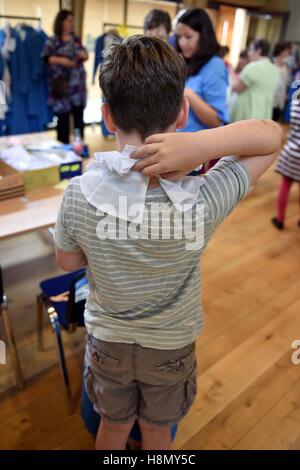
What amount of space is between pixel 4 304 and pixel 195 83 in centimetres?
120

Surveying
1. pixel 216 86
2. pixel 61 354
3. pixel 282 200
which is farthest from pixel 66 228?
pixel 282 200

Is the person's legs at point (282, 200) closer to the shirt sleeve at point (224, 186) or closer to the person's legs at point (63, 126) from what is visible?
the person's legs at point (63, 126)

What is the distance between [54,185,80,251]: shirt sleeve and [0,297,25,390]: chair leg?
2.10ft

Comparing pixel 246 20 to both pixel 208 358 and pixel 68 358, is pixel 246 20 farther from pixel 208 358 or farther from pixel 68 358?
pixel 68 358

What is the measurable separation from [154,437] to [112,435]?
4.6 inches

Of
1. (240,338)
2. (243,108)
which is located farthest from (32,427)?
(243,108)

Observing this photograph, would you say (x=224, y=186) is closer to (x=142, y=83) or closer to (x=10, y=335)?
(x=142, y=83)

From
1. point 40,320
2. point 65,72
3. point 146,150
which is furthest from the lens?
point 65,72

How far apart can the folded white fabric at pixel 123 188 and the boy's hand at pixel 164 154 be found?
21 mm

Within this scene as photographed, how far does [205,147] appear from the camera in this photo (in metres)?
0.65

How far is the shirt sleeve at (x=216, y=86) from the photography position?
1586 millimetres

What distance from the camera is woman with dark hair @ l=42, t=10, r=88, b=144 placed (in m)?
3.20

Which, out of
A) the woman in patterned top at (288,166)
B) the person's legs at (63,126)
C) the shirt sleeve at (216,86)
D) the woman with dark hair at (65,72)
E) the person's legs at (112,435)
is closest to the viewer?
the person's legs at (112,435)

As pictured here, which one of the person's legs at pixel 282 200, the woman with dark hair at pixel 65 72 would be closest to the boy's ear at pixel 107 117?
the person's legs at pixel 282 200
